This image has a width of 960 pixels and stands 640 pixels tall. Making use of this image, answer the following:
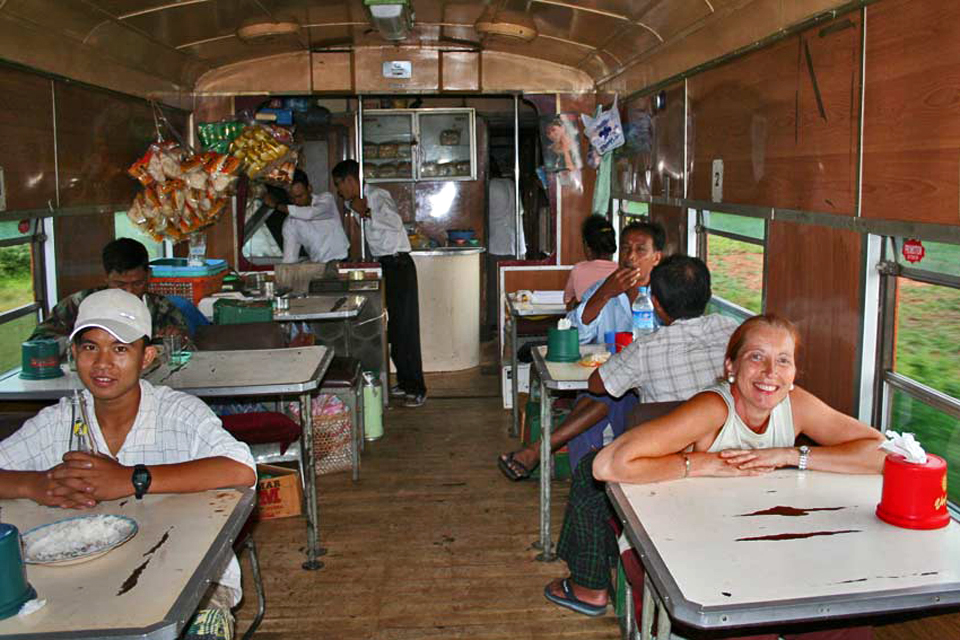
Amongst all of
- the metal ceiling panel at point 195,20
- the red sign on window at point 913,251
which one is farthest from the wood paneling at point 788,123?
the metal ceiling panel at point 195,20

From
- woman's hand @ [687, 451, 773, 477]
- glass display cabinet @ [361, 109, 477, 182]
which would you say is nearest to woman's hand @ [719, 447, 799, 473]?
woman's hand @ [687, 451, 773, 477]

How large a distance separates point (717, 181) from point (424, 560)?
8.93ft

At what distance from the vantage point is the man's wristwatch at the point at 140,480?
8.11ft

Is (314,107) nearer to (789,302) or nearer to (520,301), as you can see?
(520,301)

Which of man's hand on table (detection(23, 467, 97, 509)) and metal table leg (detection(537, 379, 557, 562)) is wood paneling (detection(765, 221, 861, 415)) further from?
man's hand on table (detection(23, 467, 97, 509))

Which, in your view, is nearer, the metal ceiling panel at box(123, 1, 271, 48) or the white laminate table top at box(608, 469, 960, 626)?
the white laminate table top at box(608, 469, 960, 626)

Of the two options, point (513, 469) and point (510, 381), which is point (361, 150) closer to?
point (510, 381)

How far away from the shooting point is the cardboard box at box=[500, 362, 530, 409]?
6992 mm

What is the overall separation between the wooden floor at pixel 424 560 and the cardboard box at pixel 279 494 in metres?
0.08

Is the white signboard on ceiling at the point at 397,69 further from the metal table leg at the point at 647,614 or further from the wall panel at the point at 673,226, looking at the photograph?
the metal table leg at the point at 647,614

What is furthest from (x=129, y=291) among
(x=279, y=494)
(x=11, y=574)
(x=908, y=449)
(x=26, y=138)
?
(x=908, y=449)

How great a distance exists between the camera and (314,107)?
924 centimetres

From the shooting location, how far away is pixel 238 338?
4.92 metres

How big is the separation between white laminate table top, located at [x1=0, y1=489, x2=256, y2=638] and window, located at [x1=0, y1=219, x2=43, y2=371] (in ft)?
8.85
